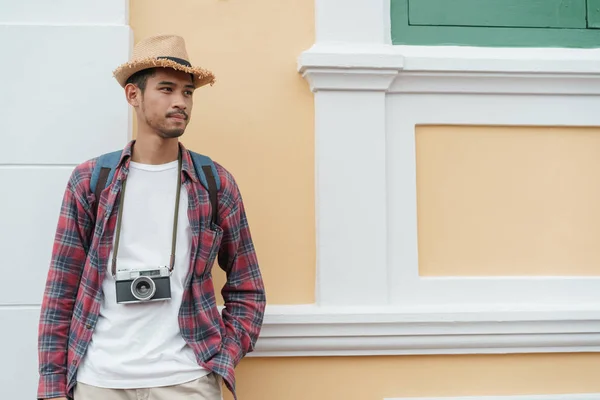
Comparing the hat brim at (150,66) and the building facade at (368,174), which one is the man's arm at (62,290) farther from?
the building facade at (368,174)

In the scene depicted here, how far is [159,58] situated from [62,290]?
0.78 meters

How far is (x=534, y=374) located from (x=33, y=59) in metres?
2.32

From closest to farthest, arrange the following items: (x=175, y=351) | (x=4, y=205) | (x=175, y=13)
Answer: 1. (x=175, y=351)
2. (x=4, y=205)
3. (x=175, y=13)

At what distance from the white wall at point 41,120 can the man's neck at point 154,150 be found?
42cm

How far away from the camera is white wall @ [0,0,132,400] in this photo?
2.72 metres

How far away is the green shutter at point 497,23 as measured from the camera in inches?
123

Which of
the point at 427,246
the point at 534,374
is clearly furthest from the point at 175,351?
the point at 534,374

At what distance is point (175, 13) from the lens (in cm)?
293

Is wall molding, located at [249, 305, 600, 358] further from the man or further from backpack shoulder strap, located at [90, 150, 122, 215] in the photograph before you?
backpack shoulder strap, located at [90, 150, 122, 215]

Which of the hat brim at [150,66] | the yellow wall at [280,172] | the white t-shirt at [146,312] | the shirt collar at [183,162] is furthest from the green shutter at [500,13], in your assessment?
the white t-shirt at [146,312]

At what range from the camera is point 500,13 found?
3.17 meters

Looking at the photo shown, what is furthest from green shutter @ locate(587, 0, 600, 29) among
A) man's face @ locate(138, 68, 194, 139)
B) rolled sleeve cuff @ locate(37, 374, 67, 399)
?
rolled sleeve cuff @ locate(37, 374, 67, 399)

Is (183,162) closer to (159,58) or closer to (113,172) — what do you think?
(113,172)

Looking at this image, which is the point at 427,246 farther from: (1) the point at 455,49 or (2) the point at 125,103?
(2) the point at 125,103
